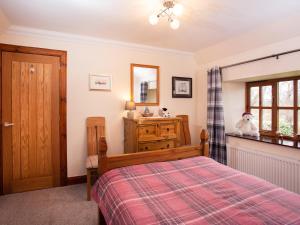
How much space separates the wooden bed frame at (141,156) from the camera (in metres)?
1.71

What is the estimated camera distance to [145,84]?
338cm

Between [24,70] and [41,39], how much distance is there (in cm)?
51

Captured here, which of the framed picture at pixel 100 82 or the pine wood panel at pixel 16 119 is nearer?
the pine wood panel at pixel 16 119

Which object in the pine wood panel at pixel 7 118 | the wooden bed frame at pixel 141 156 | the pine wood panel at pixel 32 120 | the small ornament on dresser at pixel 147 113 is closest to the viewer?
the wooden bed frame at pixel 141 156

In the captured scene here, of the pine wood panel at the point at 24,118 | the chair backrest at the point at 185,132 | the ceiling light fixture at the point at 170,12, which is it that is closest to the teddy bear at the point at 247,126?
the chair backrest at the point at 185,132

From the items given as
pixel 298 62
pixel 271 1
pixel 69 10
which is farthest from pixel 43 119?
pixel 298 62

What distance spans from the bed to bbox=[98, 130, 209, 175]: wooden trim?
0.10 feet

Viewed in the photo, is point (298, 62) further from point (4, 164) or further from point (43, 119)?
point (4, 164)

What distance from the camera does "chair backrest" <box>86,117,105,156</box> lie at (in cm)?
299

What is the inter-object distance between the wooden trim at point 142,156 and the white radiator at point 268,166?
3.68 ft

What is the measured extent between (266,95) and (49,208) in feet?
11.6

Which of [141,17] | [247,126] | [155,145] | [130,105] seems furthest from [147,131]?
[247,126]

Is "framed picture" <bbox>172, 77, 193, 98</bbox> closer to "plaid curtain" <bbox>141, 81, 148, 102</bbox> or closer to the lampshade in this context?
"plaid curtain" <bbox>141, 81, 148, 102</bbox>

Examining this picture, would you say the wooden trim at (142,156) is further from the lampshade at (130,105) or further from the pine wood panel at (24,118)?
the pine wood panel at (24,118)
